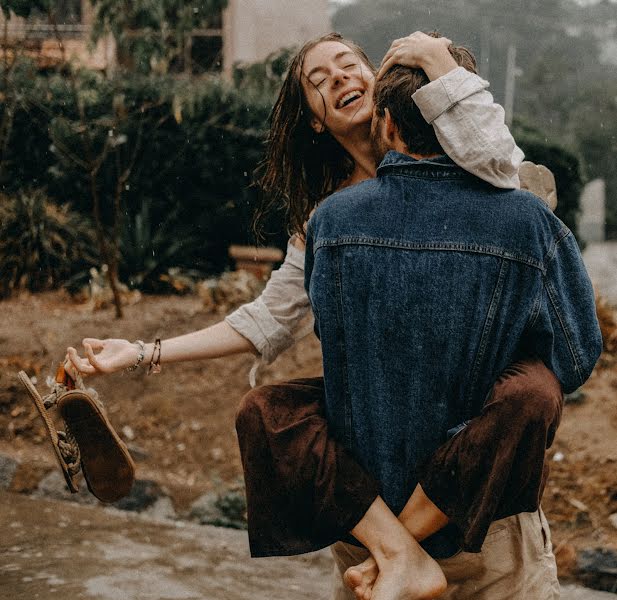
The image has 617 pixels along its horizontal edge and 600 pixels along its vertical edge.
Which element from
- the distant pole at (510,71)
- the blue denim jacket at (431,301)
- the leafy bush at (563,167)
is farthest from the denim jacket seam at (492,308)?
the distant pole at (510,71)

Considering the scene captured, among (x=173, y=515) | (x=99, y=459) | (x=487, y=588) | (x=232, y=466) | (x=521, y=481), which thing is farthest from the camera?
(x=232, y=466)

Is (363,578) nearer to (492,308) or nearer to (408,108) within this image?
(492,308)

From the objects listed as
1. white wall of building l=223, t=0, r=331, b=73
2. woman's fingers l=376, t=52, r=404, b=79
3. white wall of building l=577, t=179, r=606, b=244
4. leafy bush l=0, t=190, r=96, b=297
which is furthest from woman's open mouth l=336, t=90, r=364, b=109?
white wall of building l=577, t=179, r=606, b=244

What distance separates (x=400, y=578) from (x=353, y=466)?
25cm

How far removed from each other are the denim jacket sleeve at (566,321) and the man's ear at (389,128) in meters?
0.42

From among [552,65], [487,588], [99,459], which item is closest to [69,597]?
[99,459]

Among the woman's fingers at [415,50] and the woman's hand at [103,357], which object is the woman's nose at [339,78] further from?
the woman's hand at [103,357]

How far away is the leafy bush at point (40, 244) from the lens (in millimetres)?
8148

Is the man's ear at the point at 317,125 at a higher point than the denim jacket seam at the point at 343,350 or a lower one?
higher

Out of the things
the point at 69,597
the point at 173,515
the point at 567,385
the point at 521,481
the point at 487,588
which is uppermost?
the point at 567,385

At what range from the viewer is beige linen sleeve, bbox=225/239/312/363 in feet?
8.23

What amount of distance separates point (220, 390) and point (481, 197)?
433cm

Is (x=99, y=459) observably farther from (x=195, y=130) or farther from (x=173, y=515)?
(x=195, y=130)

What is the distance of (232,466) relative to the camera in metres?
5.42
